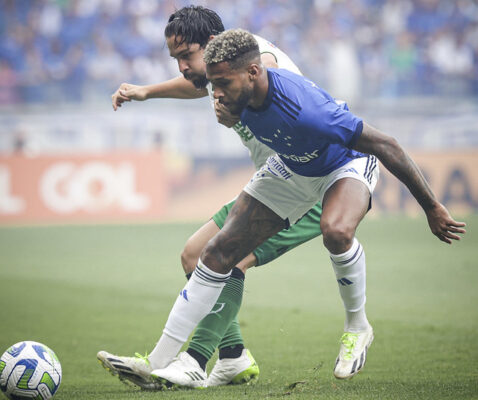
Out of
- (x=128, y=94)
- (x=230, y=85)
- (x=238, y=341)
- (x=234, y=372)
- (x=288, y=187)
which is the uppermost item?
(x=230, y=85)

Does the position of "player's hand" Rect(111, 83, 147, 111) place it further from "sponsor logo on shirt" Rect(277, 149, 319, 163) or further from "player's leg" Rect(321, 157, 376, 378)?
"player's leg" Rect(321, 157, 376, 378)

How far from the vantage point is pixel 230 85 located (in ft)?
12.1

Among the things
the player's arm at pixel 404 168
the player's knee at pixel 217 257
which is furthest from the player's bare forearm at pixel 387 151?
the player's knee at pixel 217 257

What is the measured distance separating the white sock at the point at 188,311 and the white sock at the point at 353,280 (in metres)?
0.64

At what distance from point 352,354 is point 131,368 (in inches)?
47.7

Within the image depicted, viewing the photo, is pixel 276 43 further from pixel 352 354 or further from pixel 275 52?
pixel 352 354

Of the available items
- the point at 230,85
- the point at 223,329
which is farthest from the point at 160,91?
the point at 223,329

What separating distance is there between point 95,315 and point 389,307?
9.24 feet

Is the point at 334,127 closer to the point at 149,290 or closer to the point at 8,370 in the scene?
the point at 8,370

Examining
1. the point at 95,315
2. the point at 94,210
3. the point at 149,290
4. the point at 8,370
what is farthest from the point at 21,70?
the point at 8,370

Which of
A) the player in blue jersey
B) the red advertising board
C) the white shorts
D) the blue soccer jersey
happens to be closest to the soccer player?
the player in blue jersey

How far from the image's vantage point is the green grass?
14.0 ft

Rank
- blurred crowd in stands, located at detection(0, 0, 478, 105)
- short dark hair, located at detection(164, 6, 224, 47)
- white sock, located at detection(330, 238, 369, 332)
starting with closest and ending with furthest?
white sock, located at detection(330, 238, 369, 332), short dark hair, located at detection(164, 6, 224, 47), blurred crowd in stands, located at detection(0, 0, 478, 105)

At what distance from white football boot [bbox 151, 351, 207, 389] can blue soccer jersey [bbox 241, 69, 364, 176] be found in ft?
4.39
